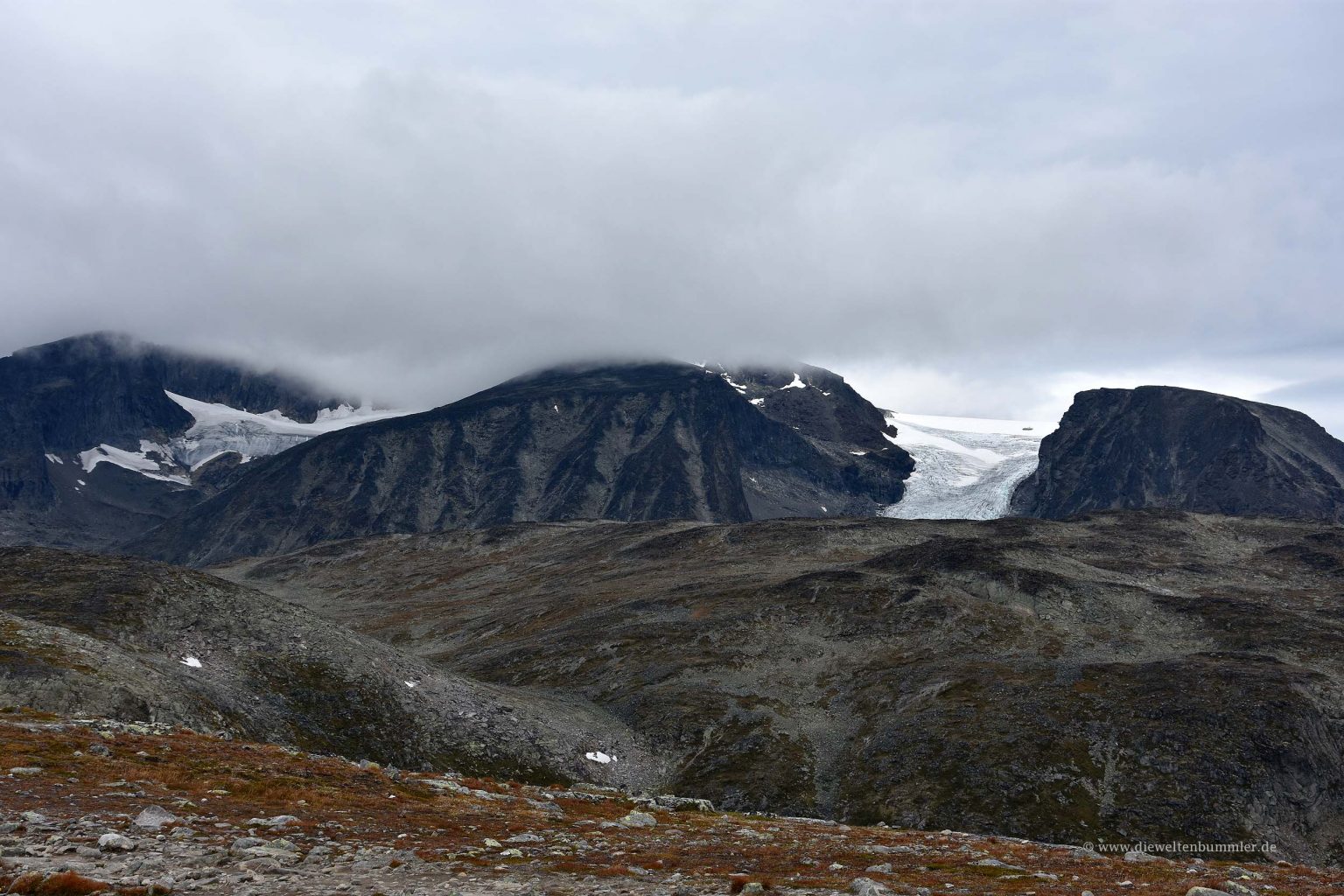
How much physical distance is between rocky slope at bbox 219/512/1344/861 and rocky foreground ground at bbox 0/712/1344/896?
43.0 meters

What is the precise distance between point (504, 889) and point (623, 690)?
316ft

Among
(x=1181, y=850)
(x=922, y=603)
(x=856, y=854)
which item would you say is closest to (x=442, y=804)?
(x=856, y=854)

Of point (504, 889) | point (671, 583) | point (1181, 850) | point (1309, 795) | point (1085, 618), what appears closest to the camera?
point (504, 889)

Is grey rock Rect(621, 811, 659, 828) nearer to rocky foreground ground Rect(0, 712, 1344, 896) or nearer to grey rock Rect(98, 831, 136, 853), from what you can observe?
rocky foreground ground Rect(0, 712, 1344, 896)

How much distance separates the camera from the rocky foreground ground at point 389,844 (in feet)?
71.5

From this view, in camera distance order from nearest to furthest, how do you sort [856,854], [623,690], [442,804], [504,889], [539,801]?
1. [504,889]
2. [856,854]
3. [442,804]
4. [539,801]
5. [623,690]

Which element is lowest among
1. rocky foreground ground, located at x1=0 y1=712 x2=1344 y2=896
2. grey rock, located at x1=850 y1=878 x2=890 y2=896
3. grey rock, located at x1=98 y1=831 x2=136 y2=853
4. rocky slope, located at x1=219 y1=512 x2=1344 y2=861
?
rocky slope, located at x1=219 y1=512 x2=1344 y2=861

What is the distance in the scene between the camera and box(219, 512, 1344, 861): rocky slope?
268 ft

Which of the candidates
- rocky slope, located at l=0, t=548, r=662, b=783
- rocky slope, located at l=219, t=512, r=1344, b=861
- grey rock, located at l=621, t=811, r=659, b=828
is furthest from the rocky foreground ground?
A: rocky slope, located at l=219, t=512, r=1344, b=861

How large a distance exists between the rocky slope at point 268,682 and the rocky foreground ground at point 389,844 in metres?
20.1

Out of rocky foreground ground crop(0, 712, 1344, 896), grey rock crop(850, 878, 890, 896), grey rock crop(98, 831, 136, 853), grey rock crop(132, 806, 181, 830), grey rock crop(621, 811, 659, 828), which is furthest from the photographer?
grey rock crop(621, 811, 659, 828)

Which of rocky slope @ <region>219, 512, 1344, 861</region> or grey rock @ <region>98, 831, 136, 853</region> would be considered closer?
grey rock @ <region>98, 831, 136, 853</region>

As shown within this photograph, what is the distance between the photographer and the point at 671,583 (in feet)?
612

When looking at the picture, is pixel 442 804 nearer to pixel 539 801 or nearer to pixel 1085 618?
pixel 539 801
